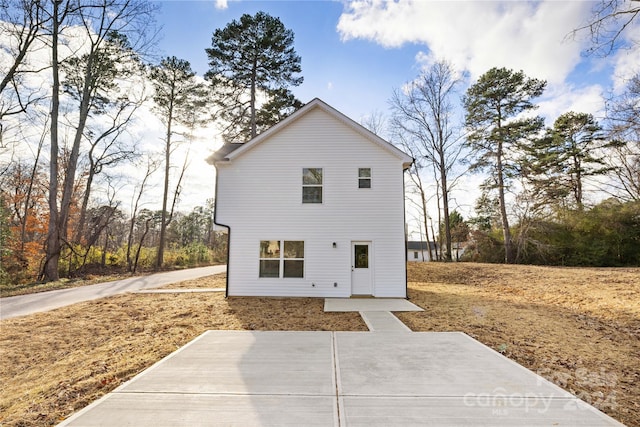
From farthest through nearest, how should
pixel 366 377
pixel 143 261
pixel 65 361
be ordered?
pixel 143 261 → pixel 65 361 → pixel 366 377

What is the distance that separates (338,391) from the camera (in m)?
3.31

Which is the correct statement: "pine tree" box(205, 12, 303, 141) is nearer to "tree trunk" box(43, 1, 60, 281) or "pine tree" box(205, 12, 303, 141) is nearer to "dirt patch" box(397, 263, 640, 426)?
"tree trunk" box(43, 1, 60, 281)

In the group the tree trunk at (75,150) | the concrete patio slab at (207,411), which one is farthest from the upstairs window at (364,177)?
the tree trunk at (75,150)

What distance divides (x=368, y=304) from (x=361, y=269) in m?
1.49

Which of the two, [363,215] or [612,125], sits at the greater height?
[612,125]

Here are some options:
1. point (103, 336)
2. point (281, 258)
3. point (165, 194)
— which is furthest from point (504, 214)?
point (165, 194)

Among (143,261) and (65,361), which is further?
(143,261)

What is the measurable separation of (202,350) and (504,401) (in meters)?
4.24

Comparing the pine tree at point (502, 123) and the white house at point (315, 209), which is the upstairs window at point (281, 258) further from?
the pine tree at point (502, 123)

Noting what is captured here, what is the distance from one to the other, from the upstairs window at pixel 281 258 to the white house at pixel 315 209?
0.03 metres

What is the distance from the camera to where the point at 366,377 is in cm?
368

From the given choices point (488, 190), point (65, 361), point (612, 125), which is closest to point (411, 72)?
point (488, 190)

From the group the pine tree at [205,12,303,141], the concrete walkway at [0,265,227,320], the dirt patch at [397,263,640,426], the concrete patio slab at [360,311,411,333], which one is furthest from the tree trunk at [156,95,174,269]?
the concrete patio slab at [360,311,411,333]

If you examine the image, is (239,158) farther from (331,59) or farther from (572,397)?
(572,397)
